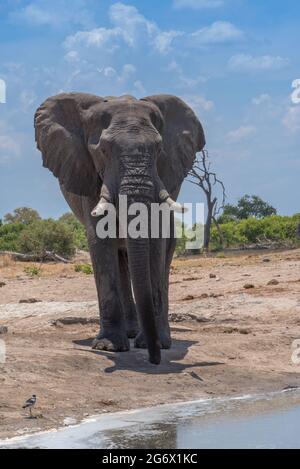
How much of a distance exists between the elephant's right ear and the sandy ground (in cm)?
180

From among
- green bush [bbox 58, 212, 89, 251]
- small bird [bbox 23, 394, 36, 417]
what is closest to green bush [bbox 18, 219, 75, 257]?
green bush [bbox 58, 212, 89, 251]

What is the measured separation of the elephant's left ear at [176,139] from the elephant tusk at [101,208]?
1198 millimetres

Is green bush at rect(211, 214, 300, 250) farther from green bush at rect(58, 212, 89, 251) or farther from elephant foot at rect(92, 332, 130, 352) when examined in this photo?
elephant foot at rect(92, 332, 130, 352)

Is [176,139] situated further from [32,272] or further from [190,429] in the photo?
[32,272]

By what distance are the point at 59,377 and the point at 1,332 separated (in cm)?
256

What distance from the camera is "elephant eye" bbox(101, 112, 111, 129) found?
1059 centimetres

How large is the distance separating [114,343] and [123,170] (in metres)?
1.92

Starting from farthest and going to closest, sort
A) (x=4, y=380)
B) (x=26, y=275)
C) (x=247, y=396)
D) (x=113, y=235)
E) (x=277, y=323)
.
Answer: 1. (x=26, y=275)
2. (x=277, y=323)
3. (x=113, y=235)
4. (x=247, y=396)
5. (x=4, y=380)

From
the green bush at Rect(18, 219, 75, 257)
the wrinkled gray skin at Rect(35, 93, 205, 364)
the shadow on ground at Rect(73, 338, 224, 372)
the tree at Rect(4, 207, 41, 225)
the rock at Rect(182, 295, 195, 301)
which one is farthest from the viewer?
the tree at Rect(4, 207, 41, 225)

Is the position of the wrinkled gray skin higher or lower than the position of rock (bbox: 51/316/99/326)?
higher

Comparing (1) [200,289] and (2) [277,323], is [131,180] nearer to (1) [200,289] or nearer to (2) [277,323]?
(2) [277,323]

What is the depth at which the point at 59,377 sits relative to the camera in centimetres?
935

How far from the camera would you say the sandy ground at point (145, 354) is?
8789 mm
